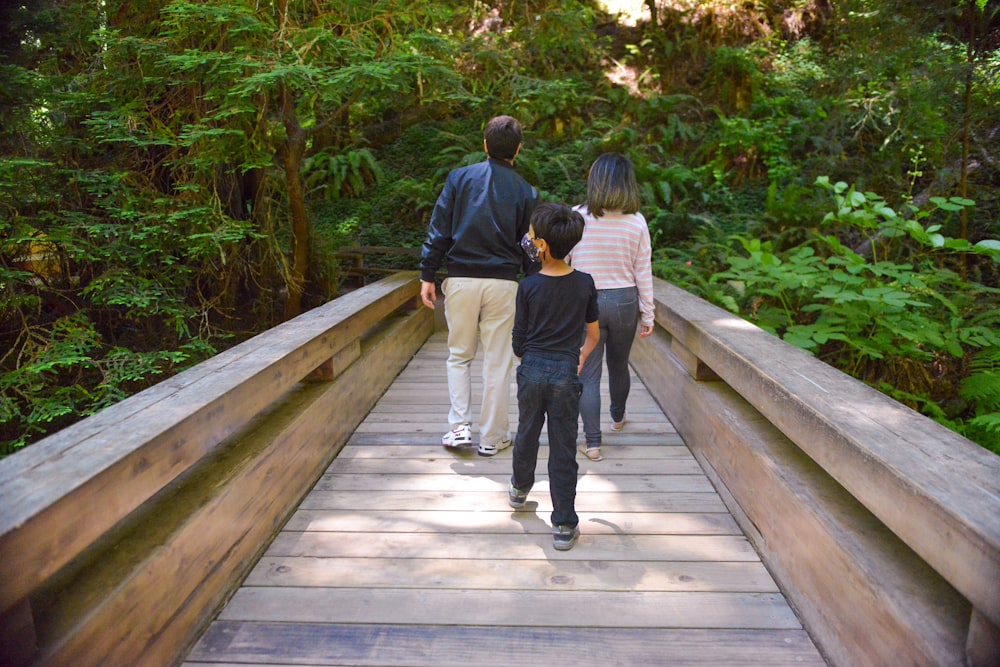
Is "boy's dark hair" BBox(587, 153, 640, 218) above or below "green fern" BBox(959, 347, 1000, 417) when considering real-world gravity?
above

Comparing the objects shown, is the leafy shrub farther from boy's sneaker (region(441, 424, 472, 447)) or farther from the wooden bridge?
boy's sneaker (region(441, 424, 472, 447))

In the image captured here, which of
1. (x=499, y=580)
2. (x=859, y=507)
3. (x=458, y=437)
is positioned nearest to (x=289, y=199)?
(x=458, y=437)

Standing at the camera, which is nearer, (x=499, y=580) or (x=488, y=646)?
(x=488, y=646)

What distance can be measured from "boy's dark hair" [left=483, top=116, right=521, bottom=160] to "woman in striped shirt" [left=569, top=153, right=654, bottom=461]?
1.47 feet

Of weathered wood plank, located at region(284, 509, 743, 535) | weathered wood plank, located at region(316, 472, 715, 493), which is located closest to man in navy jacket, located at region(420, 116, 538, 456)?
weathered wood plank, located at region(316, 472, 715, 493)

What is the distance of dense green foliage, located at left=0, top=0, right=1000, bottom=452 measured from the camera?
15.6ft

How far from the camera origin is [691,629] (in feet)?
7.34

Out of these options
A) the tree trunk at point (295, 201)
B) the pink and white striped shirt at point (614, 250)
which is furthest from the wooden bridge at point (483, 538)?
the tree trunk at point (295, 201)

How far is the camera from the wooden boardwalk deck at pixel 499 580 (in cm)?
214

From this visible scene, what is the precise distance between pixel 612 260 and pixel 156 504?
238 centimetres

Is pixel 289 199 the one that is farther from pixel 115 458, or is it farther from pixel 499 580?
pixel 115 458

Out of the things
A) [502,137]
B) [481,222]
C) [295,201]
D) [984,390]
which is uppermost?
[502,137]

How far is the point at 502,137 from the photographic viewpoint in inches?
142

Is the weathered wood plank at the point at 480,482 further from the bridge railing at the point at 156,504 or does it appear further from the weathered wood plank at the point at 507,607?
the weathered wood plank at the point at 507,607
